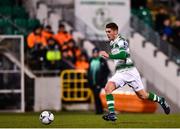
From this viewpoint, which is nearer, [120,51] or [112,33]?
[120,51]

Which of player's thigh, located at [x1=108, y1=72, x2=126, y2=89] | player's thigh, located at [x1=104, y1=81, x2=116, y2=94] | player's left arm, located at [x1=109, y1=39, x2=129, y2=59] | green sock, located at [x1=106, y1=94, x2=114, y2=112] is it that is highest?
player's left arm, located at [x1=109, y1=39, x2=129, y2=59]

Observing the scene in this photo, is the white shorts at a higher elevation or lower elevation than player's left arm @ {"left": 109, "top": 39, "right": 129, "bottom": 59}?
lower

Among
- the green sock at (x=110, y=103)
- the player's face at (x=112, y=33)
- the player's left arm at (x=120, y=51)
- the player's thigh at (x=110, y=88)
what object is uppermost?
the player's face at (x=112, y=33)

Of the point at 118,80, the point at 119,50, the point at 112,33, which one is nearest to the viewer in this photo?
the point at 119,50

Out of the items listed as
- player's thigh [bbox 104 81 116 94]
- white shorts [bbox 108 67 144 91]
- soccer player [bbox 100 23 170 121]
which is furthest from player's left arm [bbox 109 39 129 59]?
player's thigh [bbox 104 81 116 94]

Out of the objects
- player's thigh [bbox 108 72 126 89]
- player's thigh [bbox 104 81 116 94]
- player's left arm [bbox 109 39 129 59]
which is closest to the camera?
player's left arm [bbox 109 39 129 59]

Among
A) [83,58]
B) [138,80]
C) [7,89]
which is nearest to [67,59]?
[83,58]

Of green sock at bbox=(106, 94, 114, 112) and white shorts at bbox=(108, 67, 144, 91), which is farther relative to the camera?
white shorts at bbox=(108, 67, 144, 91)

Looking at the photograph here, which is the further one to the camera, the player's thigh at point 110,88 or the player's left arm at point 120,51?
the player's thigh at point 110,88

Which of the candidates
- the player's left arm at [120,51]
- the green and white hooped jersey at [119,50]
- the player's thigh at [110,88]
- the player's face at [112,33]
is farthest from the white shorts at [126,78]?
the player's face at [112,33]

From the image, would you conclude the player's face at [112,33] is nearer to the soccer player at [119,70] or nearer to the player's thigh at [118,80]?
the soccer player at [119,70]

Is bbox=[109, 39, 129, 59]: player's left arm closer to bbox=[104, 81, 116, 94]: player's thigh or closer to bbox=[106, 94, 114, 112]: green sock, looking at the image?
bbox=[104, 81, 116, 94]: player's thigh

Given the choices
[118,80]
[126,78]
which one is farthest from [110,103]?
[126,78]

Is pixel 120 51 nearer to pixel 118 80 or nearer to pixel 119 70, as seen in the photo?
pixel 119 70
